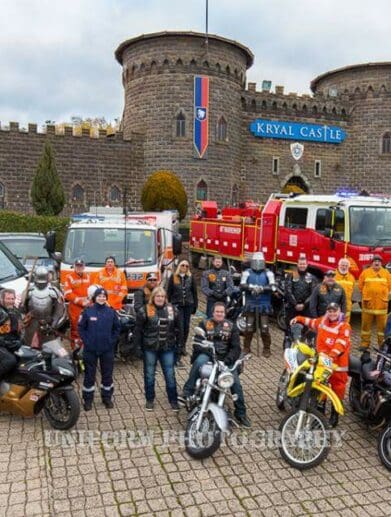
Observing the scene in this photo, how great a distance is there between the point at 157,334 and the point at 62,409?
145cm

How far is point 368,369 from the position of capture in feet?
19.9

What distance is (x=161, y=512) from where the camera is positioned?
4422mm

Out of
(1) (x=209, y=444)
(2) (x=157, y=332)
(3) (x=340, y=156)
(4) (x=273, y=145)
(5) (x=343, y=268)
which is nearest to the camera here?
(1) (x=209, y=444)

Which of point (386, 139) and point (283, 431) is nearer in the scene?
point (283, 431)

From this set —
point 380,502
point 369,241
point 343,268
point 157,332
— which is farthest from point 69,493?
point 369,241

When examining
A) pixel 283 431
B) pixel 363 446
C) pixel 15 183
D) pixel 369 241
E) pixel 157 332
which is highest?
pixel 15 183

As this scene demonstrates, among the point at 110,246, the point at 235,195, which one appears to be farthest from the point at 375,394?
the point at 235,195

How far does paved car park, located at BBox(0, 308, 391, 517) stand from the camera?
4531mm

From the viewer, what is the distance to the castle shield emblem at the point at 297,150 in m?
33.1

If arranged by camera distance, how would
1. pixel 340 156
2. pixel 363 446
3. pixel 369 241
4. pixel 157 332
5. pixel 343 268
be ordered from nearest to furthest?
pixel 363 446, pixel 157 332, pixel 343 268, pixel 369 241, pixel 340 156

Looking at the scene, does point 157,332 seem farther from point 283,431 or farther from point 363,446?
point 363,446

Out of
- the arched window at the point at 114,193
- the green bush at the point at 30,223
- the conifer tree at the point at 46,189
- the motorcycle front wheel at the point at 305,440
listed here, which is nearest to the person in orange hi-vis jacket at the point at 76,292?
the motorcycle front wheel at the point at 305,440

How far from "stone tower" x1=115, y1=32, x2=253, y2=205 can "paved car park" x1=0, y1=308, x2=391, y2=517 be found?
75.4 feet

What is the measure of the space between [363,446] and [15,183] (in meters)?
25.0
